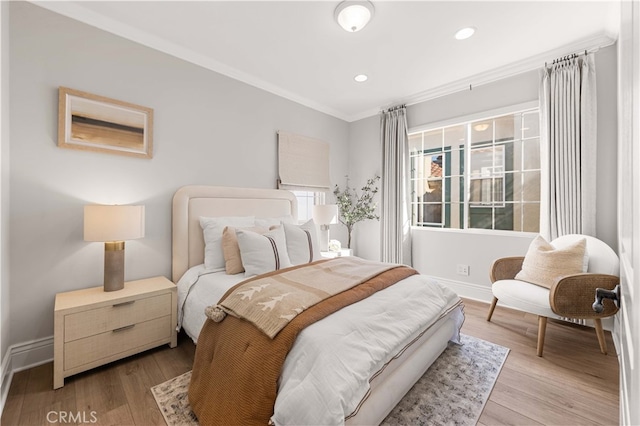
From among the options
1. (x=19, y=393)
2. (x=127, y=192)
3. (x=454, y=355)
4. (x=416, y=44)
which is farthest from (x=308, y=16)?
(x=19, y=393)

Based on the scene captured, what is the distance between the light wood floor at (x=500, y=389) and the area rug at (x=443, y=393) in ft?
0.19

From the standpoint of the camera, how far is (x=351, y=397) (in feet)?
3.68

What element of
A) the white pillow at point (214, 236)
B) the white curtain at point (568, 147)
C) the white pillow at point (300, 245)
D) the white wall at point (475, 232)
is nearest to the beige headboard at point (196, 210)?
the white pillow at point (214, 236)

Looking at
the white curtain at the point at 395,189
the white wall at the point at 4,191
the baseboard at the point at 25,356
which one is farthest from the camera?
the white curtain at the point at 395,189

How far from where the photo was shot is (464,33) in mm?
2410

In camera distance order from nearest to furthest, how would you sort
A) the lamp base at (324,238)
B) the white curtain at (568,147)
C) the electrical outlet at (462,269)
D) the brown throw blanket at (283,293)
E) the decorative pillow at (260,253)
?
the brown throw blanket at (283,293) < the decorative pillow at (260,253) < the white curtain at (568,147) < the electrical outlet at (462,269) < the lamp base at (324,238)

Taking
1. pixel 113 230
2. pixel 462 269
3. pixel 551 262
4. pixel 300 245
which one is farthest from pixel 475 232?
pixel 113 230

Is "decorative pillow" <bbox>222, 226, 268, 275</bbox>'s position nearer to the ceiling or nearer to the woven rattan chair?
the ceiling

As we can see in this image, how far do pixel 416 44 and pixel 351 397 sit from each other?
2.91m

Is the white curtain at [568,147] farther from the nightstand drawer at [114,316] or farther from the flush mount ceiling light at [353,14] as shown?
the nightstand drawer at [114,316]

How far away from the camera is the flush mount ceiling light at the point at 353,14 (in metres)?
2.03

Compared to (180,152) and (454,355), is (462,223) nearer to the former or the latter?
(454,355)

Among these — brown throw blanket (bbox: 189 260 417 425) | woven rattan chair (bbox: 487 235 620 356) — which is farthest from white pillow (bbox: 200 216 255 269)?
woven rattan chair (bbox: 487 235 620 356)

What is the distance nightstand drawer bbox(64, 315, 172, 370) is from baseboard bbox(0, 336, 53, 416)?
15.8 inches
